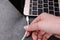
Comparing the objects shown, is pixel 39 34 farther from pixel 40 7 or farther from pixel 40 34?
pixel 40 7

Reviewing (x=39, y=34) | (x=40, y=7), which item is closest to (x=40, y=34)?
(x=39, y=34)

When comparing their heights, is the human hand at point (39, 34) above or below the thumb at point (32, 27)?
below

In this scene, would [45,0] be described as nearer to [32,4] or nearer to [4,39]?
[32,4]

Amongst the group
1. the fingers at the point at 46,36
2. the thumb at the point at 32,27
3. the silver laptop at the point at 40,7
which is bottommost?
the fingers at the point at 46,36

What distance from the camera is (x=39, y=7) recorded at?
0.68m

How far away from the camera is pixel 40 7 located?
676mm

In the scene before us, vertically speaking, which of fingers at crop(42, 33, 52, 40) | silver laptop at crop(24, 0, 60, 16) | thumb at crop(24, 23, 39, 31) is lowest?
fingers at crop(42, 33, 52, 40)

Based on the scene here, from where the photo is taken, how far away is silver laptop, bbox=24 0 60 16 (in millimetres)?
667

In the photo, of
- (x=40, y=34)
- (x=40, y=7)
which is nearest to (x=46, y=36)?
(x=40, y=34)

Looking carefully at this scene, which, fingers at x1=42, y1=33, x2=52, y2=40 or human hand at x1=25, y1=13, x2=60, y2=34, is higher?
human hand at x1=25, y1=13, x2=60, y2=34

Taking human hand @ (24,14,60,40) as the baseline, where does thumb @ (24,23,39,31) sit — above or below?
above

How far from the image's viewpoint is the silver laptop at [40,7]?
26.3 inches

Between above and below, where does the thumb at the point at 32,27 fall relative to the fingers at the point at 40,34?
above

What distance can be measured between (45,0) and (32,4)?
0.20 feet
